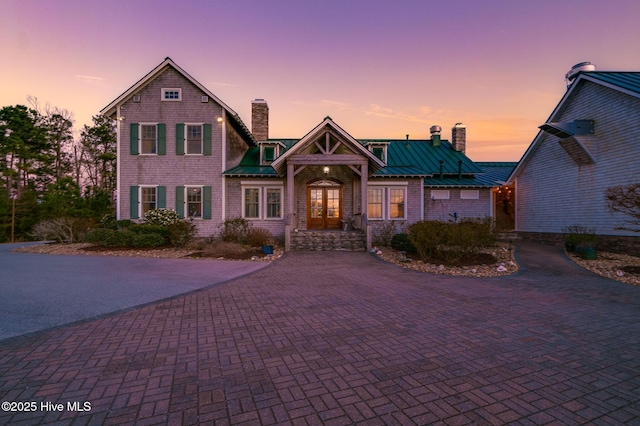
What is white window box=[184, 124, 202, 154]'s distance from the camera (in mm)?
15722

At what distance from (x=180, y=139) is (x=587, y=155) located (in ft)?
63.1

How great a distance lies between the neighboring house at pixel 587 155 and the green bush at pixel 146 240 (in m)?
18.1

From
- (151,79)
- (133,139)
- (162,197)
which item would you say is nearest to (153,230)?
(162,197)

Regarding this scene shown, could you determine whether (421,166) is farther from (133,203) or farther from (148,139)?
(133,203)

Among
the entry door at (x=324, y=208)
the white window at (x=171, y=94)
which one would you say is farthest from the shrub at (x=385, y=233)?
the white window at (x=171, y=94)

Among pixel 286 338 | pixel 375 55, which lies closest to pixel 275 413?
pixel 286 338

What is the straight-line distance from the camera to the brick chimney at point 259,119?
1855 cm

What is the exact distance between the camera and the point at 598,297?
6.04 metres

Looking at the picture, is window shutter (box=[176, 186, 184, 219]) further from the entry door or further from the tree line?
the entry door

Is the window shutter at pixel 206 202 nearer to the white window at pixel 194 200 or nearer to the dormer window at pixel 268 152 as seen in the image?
the white window at pixel 194 200

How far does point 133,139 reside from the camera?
1549cm

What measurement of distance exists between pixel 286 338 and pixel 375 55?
15.1 metres

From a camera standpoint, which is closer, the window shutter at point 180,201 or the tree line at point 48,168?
the window shutter at point 180,201

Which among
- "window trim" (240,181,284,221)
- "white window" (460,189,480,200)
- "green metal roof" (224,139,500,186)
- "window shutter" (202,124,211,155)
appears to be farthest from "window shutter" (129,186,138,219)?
"white window" (460,189,480,200)
